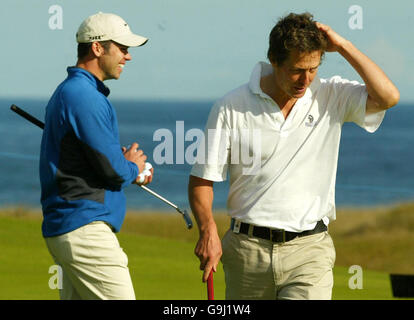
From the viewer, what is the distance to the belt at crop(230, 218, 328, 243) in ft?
12.6

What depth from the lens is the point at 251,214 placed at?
383 centimetres

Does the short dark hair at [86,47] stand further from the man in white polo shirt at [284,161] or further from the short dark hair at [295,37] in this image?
the short dark hair at [295,37]

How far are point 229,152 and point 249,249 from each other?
1.46 ft

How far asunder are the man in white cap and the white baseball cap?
0.56ft

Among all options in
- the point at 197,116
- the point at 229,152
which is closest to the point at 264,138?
the point at 229,152

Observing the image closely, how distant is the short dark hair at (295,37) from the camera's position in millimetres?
3715

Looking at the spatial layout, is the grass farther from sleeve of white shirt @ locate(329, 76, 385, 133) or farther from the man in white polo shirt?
sleeve of white shirt @ locate(329, 76, 385, 133)

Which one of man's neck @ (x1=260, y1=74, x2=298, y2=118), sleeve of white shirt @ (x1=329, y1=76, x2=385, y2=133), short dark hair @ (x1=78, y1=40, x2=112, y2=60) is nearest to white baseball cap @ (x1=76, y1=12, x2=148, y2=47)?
short dark hair @ (x1=78, y1=40, x2=112, y2=60)

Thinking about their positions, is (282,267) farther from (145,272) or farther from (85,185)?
(145,272)

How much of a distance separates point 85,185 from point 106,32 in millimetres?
712

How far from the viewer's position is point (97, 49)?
3.87 m

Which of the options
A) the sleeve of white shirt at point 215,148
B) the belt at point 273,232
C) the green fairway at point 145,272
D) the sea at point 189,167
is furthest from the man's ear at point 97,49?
the sea at point 189,167

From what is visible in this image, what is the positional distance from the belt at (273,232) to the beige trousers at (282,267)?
0.06 ft
